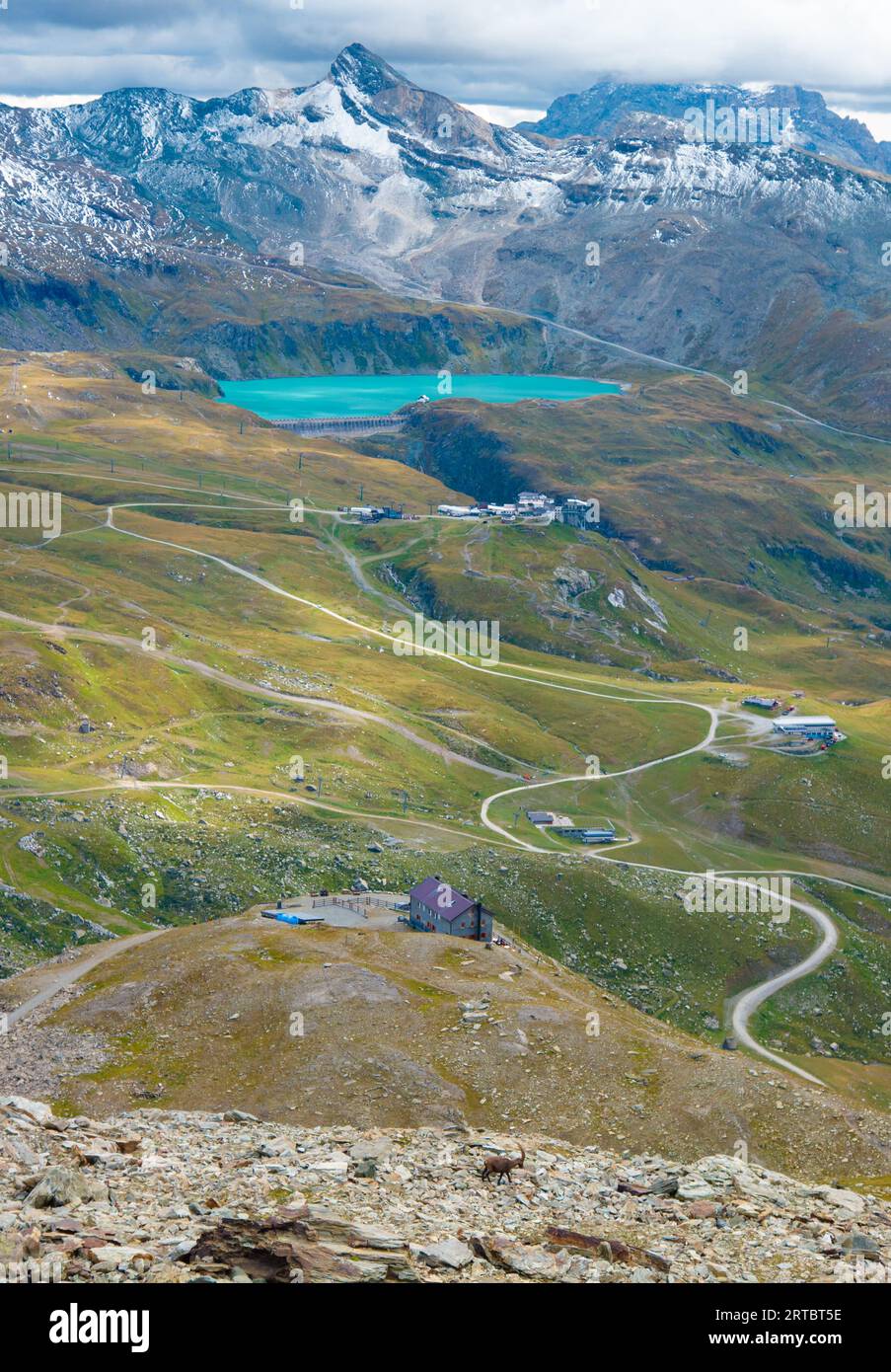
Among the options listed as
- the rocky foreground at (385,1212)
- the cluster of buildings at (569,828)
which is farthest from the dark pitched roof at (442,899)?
the cluster of buildings at (569,828)

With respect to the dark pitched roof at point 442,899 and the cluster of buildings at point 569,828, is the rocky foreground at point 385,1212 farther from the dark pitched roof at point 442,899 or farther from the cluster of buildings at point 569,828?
the cluster of buildings at point 569,828

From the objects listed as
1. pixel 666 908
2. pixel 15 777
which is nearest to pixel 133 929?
pixel 15 777

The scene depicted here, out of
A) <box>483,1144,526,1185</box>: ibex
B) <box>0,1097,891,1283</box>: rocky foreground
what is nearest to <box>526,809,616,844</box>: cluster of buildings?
<box>0,1097,891,1283</box>: rocky foreground

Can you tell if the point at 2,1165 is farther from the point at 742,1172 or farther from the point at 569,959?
the point at 569,959

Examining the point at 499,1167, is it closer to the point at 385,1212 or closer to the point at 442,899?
the point at 385,1212

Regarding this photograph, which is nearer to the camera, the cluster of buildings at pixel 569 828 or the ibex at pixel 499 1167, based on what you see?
the ibex at pixel 499 1167

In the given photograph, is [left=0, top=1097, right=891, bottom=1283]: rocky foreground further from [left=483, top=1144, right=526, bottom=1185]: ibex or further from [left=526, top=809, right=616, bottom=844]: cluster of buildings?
[left=526, top=809, right=616, bottom=844]: cluster of buildings

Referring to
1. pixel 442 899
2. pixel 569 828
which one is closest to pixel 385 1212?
pixel 442 899
